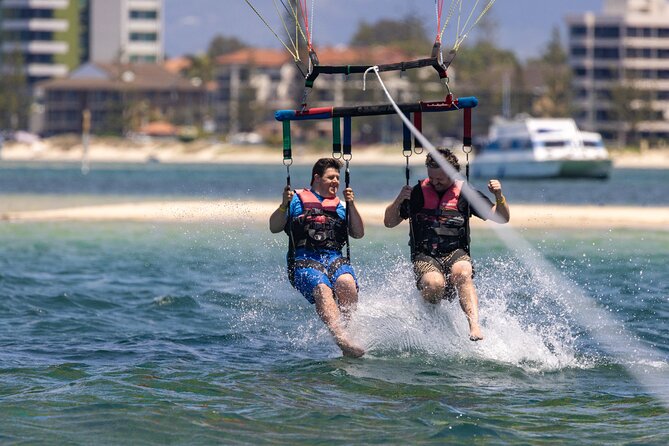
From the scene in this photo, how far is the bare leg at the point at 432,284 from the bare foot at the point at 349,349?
819 millimetres

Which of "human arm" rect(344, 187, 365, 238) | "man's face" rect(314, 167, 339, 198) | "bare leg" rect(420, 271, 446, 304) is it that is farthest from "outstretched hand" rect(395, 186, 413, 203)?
"bare leg" rect(420, 271, 446, 304)

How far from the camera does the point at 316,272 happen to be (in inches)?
444

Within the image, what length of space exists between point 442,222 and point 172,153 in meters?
118

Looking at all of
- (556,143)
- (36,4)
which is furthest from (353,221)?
(36,4)

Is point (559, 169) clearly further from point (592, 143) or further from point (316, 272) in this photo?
point (316, 272)

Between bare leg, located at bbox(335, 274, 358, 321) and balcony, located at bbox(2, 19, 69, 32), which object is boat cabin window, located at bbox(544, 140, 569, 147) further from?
balcony, located at bbox(2, 19, 69, 32)

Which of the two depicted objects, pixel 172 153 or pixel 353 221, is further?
pixel 172 153

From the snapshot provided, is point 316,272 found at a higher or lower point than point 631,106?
lower

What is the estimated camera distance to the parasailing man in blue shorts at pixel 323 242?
36.9ft

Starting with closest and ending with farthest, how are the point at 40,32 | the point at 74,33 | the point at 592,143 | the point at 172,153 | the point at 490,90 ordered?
1. the point at 592,143
2. the point at 172,153
3. the point at 490,90
4. the point at 40,32
5. the point at 74,33

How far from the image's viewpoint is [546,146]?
63.5 metres

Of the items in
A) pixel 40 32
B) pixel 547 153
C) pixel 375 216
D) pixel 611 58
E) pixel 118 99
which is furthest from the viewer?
pixel 40 32

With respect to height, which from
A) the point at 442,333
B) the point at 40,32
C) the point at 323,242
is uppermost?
the point at 40,32

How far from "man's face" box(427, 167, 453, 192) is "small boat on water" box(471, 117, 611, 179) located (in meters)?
51.0
